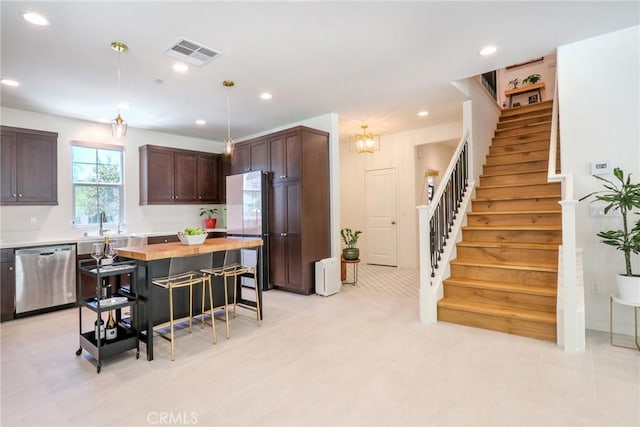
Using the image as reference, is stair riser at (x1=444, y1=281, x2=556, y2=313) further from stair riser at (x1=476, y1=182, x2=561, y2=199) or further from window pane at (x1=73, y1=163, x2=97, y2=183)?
window pane at (x1=73, y1=163, x2=97, y2=183)

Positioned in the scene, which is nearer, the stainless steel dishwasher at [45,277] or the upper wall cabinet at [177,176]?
the stainless steel dishwasher at [45,277]

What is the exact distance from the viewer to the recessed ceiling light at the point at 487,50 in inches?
131

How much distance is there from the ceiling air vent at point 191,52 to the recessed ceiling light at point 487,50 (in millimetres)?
2693

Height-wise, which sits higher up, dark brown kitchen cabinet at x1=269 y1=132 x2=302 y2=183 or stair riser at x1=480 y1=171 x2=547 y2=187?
dark brown kitchen cabinet at x1=269 y1=132 x2=302 y2=183

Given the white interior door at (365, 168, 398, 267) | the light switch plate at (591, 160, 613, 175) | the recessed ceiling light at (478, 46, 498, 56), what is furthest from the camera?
the white interior door at (365, 168, 398, 267)

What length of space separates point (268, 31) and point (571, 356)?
12.4 ft

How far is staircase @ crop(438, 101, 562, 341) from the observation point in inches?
128

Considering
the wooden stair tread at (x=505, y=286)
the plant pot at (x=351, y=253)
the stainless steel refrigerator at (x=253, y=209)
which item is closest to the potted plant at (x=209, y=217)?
the stainless steel refrigerator at (x=253, y=209)

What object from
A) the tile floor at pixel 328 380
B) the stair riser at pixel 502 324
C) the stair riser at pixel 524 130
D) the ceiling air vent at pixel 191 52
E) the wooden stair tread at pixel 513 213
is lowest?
the tile floor at pixel 328 380

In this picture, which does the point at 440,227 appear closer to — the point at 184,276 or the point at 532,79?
the point at 184,276

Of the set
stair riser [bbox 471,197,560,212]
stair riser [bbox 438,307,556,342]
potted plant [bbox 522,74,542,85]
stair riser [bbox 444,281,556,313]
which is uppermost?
potted plant [bbox 522,74,542,85]

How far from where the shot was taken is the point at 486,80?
5.75 meters

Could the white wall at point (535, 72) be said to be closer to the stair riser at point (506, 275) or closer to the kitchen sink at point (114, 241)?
the stair riser at point (506, 275)

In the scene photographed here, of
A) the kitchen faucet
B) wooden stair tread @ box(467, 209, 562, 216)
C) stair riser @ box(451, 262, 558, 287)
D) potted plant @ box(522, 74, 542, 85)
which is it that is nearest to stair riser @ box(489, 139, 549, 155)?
wooden stair tread @ box(467, 209, 562, 216)
